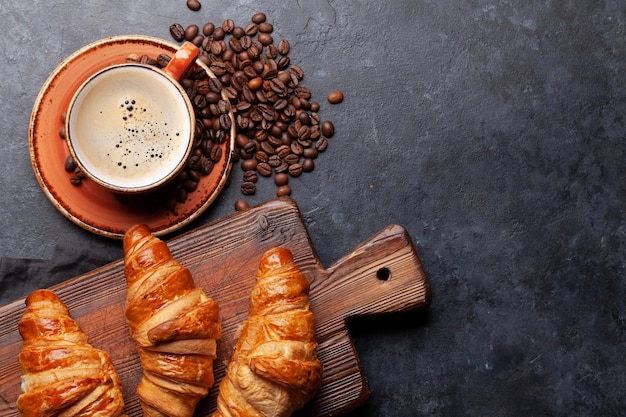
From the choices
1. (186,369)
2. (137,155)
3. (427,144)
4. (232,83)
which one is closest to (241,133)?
(232,83)

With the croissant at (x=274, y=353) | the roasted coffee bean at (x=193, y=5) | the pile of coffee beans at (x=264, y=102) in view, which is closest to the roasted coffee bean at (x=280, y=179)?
the pile of coffee beans at (x=264, y=102)

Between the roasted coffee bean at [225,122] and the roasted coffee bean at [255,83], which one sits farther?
the roasted coffee bean at [255,83]

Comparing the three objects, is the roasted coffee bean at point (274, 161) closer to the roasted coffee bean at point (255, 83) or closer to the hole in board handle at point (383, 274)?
the roasted coffee bean at point (255, 83)

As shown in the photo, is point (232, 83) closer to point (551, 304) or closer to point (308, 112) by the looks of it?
point (308, 112)

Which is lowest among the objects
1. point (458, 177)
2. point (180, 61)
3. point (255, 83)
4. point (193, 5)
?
point (458, 177)

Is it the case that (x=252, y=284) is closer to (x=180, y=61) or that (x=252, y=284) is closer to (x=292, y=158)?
(x=292, y=158)

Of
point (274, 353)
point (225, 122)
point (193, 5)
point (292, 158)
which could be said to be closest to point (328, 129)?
point (292, 158)

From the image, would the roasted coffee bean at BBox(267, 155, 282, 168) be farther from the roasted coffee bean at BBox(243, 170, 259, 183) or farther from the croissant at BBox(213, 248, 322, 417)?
the croissant at BBox(213, 248, 322, 417)
